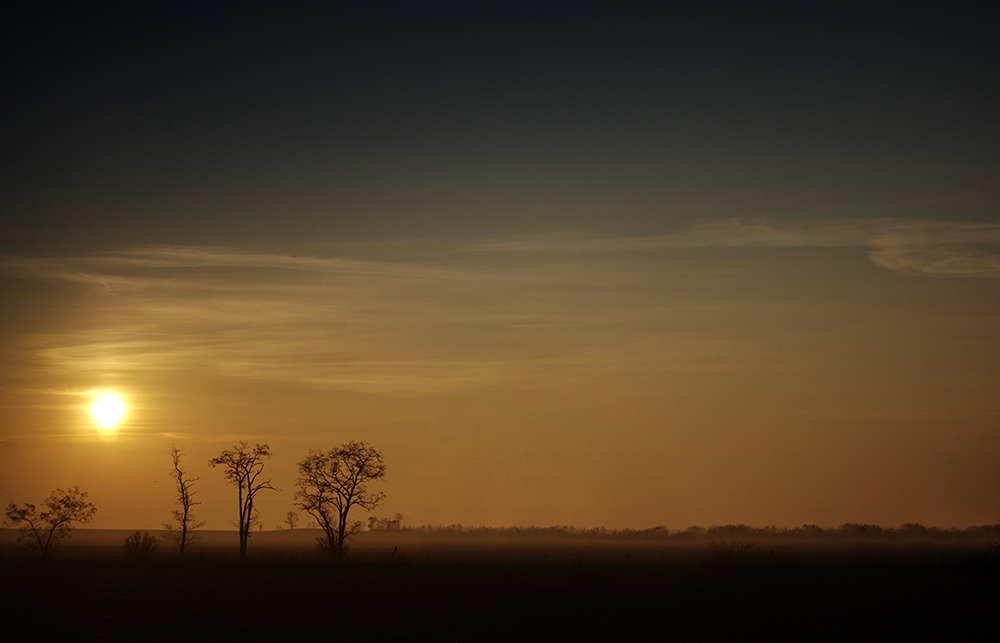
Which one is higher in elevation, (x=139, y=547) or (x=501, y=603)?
(x=139, y=547)

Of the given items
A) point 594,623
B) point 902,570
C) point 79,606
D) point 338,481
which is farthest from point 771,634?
point 338,481

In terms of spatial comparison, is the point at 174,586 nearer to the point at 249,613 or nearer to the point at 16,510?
the point at 249,613

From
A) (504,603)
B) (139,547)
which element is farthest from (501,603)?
(139,547)

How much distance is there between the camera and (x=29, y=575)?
57.1 meters

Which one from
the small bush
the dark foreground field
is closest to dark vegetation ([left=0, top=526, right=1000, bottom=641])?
the dark foreground field

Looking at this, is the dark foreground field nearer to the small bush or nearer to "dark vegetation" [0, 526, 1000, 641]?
"dark vegetation" [0, 526, 1000, 641]

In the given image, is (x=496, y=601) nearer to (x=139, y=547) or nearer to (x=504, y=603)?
(x=504, y=603)

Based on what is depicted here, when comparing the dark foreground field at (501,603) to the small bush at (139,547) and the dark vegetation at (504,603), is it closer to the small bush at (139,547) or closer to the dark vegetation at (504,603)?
the dark vegetation at (504,603)

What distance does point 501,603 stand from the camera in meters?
42.7

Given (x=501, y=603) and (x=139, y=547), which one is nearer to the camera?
(x=501, y=603)

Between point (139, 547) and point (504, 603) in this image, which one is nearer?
point (504, 603)

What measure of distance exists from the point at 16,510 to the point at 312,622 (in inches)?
2279

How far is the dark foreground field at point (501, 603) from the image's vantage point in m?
35.4

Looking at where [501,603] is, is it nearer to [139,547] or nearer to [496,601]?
[496,601]
